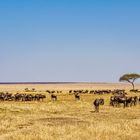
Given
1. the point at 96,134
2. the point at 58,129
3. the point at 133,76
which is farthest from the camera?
the point at 133,76

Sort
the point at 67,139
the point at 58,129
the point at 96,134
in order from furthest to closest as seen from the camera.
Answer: the point at 58,129
the point at 96,134
the point at 67,139

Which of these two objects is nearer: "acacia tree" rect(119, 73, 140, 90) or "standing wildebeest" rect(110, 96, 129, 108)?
"standing wildebeest" rect(110, 96, 129, 108)

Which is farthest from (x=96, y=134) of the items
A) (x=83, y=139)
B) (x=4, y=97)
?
(x=4, y=97)

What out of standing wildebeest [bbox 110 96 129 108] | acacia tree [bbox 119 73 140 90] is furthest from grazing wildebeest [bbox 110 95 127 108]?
acacia tree [bbox 119 73 140 90]

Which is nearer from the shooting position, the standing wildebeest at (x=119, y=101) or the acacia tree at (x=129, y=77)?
the standing wildebeest at (x=119, y=101)

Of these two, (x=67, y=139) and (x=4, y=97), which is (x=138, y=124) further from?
(x=4, y=97)

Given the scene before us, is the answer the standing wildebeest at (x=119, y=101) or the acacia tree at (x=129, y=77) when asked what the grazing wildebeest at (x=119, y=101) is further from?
the acacia tree at (x=129, y=77)

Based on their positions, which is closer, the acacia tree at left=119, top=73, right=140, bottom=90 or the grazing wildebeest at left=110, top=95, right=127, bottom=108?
the grazing wildebeest at left=110, top=95, right=127, bottom=108

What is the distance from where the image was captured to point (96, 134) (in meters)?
19.1

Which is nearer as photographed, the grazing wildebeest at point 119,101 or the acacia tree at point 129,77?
the grazing wildebeest at point 119,101

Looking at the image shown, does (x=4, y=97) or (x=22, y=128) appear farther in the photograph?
(x=4, y=97)

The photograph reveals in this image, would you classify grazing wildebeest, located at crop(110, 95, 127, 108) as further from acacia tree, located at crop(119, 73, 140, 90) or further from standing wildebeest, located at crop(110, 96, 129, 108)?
acacia tree, located at crop(119, 73, 140, 90)

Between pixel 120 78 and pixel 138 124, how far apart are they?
92.0 meters

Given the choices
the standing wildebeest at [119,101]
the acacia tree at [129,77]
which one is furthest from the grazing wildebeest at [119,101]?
the acacia tree at [129,77]
